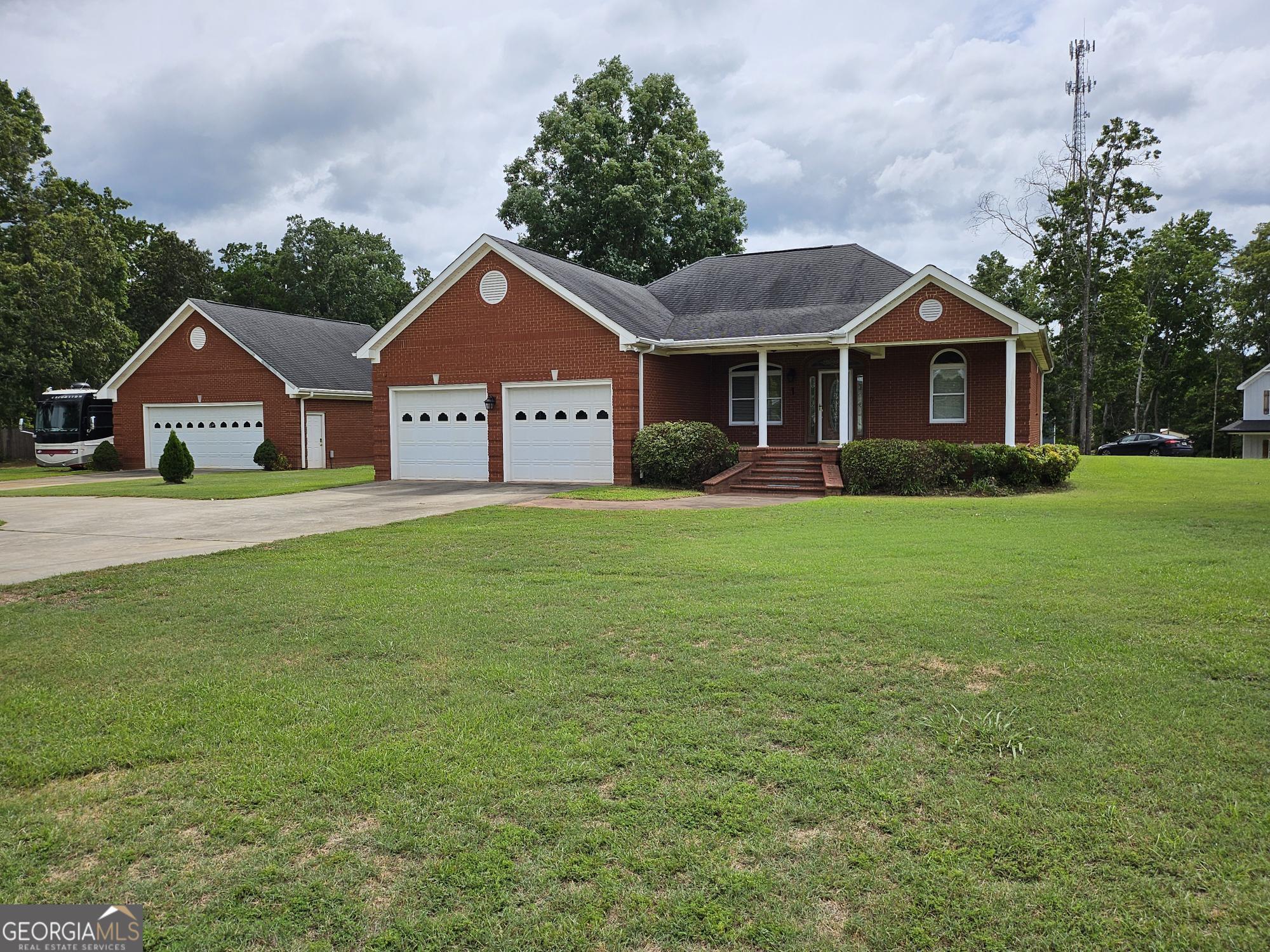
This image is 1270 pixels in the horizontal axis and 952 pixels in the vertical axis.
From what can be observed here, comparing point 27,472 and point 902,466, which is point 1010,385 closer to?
point 902,466

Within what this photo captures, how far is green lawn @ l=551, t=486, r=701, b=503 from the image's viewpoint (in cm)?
1702

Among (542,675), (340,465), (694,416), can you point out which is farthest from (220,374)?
(542,675)

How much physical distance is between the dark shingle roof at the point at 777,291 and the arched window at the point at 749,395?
1.51 metres

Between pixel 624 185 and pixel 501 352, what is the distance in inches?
687

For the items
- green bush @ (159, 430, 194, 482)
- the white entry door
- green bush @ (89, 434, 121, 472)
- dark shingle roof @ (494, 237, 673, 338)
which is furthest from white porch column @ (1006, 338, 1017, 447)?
green bush @ (89, 434, 121, 472)

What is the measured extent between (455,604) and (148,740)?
321 cm

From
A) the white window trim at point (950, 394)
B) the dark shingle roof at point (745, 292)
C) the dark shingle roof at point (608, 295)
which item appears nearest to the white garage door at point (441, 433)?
the dark shingle roof at point (608, 295)

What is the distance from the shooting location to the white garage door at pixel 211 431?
30.6 metres

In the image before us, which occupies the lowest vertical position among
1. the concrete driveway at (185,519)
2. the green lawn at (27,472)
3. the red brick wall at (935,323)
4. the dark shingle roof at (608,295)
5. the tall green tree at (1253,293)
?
the concrete driveway at (185,519)

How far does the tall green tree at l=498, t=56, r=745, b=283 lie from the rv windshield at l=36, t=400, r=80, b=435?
1891 centimetres

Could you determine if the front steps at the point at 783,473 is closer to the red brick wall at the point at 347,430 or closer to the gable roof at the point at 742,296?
the gable roof at the point at 742,296

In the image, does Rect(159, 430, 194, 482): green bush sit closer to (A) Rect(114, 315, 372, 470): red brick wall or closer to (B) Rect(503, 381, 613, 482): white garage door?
(A) Rect(114, 315, 372, 470): red brick wall

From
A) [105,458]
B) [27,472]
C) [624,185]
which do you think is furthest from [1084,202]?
[27,472]

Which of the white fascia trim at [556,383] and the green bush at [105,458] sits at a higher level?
the white fascia trim at [556,383]
